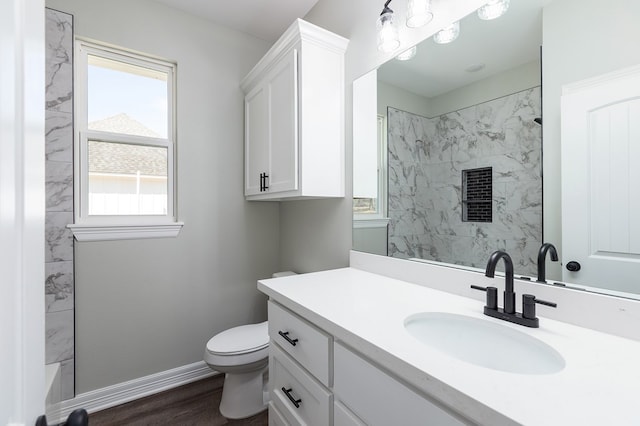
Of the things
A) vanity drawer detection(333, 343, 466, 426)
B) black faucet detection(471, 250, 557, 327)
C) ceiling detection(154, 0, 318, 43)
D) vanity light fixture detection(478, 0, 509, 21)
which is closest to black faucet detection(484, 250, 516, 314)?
black faucet detection(471, 250, 557, 327)

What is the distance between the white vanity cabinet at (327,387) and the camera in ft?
2.28

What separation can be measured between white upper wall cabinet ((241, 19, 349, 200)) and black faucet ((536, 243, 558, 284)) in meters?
1.09

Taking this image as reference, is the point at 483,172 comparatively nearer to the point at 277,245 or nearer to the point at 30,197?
the point at 30,197

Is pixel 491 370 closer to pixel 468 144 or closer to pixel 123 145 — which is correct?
pixel 468 144

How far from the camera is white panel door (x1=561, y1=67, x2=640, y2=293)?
32.4 inches

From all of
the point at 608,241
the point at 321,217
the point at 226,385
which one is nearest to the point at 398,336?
the point at 608,241

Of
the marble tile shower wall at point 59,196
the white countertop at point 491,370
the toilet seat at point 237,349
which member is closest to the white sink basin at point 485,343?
the white countertop at point 491,370

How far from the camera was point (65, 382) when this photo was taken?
1.77m

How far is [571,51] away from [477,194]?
0.54 m

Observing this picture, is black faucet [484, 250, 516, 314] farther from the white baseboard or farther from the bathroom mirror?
the white baseboard

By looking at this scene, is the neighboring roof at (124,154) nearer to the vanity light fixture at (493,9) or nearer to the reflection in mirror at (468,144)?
the reflection in mirror at (468,144)

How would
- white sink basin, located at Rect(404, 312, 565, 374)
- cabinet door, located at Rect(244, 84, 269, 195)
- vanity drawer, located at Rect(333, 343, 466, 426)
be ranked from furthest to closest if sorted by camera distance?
1. cabinet door, located at Rect(244, 84, 269, 195)
2. white sink basin, located at Rect(404, 312, 565, 374)
3. vanity drawer, located at Rect(333, 343, 466, 426)

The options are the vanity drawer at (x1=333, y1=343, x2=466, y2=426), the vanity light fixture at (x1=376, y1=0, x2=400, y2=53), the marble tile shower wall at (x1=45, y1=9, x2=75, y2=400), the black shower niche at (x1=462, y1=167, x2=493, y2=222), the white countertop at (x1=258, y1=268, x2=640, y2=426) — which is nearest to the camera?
the white countertop at (x1=258, y1=268, x2=640, y2=426)

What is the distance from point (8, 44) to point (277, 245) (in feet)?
7.53
